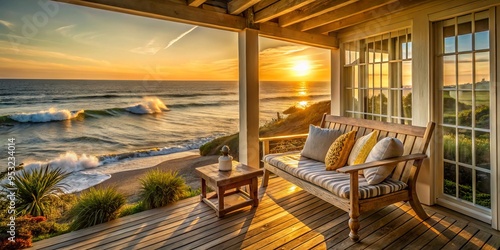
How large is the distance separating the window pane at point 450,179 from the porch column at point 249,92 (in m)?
2.21

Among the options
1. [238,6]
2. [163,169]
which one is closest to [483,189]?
[238,6]

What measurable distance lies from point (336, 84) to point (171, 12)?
111 inches

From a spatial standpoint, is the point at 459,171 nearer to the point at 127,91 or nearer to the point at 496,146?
the point at 496,146

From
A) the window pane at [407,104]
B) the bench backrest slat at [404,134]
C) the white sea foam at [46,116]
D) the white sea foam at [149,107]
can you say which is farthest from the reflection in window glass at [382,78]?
the white sea foam at [46,116]

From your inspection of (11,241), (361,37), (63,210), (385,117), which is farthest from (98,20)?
(385,117)

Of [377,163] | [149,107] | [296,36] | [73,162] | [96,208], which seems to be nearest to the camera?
[377,163]

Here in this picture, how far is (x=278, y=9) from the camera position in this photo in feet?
9.39

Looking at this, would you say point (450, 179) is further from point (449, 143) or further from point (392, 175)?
point (392, 175)

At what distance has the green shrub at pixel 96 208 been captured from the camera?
7.94 feet

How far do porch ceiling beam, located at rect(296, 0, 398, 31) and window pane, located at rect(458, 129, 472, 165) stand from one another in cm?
159

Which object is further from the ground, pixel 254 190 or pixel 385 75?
pixel 385 75

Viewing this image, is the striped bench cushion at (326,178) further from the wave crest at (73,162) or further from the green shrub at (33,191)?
the wave crest at (73,162)

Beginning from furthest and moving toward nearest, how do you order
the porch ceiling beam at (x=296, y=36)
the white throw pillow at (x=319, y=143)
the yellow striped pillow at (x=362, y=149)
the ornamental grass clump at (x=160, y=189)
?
the porch ceiling beam at (x=296, y=36) → the white throw pillow at (x=319, y=143) → the ornamental grass clump at (x=160, y=189) → the yellow striped pillow at (x=362, y=149)

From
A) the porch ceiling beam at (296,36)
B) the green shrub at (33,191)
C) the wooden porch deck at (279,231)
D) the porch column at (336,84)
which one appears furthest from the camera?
the porch column at (336,84)
